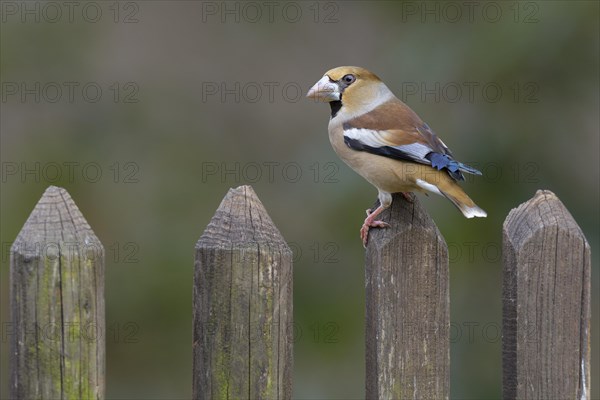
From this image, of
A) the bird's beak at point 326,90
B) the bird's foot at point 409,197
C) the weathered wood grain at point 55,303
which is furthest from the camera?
the bird's beak at point 326,90

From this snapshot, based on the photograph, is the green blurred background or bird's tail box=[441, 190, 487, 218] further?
the green blurred background

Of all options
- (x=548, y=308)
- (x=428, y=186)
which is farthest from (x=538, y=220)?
(x=428, y=186)

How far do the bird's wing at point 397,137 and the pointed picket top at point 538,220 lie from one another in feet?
2.81

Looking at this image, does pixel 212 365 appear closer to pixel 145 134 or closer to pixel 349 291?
pixel 349 291

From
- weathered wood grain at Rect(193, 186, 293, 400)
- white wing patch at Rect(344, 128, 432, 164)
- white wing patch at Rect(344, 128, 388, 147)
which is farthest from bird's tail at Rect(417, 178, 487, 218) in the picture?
weathered wood grain at Rect(193, 186, 293, 400)

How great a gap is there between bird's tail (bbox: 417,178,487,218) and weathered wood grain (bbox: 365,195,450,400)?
2.60 ft

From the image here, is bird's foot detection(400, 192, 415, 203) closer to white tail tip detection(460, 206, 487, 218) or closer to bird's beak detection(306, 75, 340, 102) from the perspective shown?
white tail tip detection(460, 206, 487, 218)

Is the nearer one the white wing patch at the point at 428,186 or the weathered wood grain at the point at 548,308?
the weathered wood grain at the point at 548,308

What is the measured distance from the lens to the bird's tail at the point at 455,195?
12.5 ft

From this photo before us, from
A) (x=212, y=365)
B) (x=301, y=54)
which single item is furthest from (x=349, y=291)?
(x=212, y=365)

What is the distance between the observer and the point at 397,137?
4.29 metres

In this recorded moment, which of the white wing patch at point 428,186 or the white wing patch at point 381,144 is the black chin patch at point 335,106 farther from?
the white wing patch at point 428,186

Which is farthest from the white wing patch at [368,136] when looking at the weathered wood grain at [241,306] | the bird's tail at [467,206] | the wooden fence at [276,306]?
the weathered wood grain at [241,306]

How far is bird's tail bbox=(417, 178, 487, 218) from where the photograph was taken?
12.5ft
